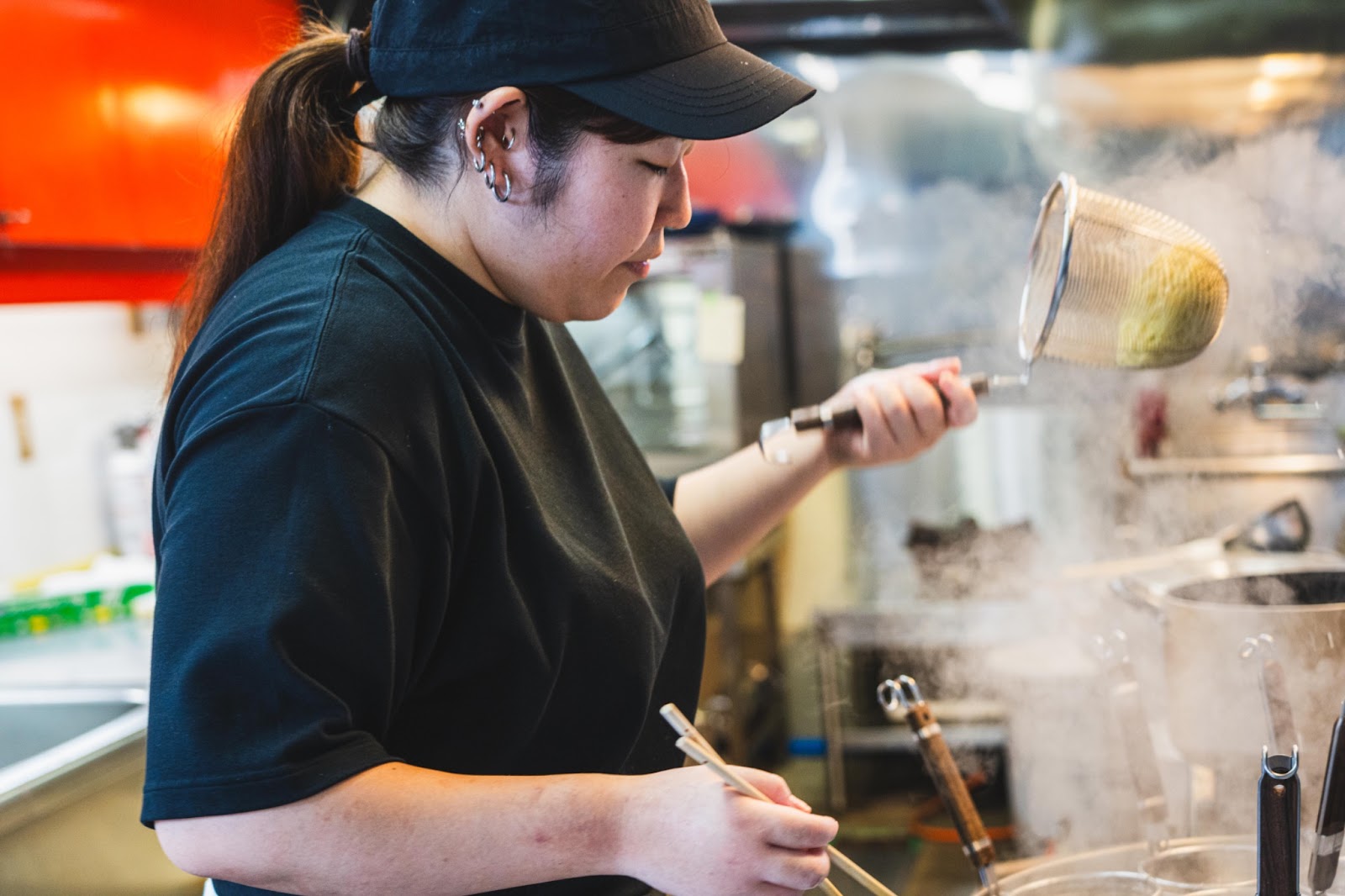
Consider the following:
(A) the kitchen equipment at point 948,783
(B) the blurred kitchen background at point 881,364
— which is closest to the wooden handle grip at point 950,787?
(A) the kitchen equipment at point 948,783

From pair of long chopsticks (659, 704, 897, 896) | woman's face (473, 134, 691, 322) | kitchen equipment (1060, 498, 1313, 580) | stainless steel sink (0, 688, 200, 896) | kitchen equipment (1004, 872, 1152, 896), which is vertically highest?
woman's face (473, 134, 691, 322)

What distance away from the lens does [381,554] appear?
2.55 ft

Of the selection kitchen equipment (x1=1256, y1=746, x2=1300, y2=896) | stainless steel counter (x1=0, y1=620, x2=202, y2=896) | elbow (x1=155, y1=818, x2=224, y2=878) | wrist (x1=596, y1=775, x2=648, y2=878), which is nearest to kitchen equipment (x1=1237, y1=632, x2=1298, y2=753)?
kitchen equipment (x1=1256, y1=746, x2=1300, y2=896)

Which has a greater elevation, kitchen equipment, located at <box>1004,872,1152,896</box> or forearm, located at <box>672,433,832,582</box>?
forearm, located at <box>672,433,832,582</box>

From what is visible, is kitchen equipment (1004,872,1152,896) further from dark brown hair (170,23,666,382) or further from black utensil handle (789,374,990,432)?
dark brown hair (170,23,666,382)

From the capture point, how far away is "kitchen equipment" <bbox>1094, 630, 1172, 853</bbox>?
3.43ft

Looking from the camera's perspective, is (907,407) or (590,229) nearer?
(590,229)

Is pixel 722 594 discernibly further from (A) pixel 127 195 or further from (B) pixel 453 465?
(B) pixel 453 465

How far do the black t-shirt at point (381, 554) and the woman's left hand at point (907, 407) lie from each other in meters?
0.27

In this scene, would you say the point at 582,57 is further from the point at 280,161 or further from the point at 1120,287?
the point at 1120,287

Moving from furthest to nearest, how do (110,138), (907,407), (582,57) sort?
(110,138) → (907,407) → (582,57)

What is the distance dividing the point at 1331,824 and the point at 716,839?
0.44 m

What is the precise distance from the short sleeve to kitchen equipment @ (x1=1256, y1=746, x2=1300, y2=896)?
1.85 feet

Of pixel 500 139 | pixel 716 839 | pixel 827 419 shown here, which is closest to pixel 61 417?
pixel 827 419
